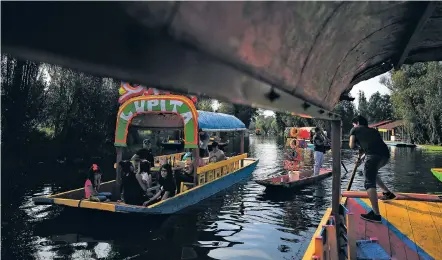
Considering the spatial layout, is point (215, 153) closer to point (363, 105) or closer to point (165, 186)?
point (165, 186)

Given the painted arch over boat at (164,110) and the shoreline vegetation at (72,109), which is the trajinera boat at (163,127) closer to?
the painted arch over boat at (164,110)

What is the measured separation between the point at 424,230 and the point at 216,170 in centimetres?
838

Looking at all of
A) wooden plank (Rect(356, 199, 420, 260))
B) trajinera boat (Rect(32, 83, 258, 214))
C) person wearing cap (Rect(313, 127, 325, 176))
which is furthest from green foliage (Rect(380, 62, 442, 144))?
wooden plank (Rect(356, 199, 420, 260))

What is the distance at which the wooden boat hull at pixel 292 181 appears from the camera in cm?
1287

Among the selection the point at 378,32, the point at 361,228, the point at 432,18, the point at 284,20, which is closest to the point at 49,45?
the point at 284,20

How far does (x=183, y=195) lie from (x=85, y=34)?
9330 mm

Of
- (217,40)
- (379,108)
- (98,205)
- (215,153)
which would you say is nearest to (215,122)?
(215,153)

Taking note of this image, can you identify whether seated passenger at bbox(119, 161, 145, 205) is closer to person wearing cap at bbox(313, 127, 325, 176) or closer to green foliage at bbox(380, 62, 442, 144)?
person wearing cap at bbox(313, 127, 325, 176)

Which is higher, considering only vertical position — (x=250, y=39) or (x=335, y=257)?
(x=250, y=39)

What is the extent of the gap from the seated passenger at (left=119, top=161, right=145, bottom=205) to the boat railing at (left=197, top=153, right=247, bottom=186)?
2.77 metres

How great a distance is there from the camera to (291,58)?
1597mm

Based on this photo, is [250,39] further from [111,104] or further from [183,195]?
[111,104]

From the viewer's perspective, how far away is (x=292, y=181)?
13.3 metres

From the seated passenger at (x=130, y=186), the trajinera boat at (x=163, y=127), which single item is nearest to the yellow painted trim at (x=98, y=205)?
the trajinera boat at (x=163, y=127)
